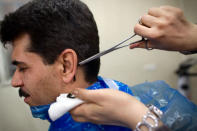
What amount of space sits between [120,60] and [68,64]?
116 centimetres

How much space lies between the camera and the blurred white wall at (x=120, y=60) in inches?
46.8

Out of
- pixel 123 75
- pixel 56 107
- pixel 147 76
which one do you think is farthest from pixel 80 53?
pixel 147 76

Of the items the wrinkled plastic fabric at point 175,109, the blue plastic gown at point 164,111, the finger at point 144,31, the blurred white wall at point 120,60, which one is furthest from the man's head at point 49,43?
the blurred white wall at point 120,60

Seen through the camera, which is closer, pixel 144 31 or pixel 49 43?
pixel 144 31

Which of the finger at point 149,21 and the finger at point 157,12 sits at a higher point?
the finger at point 157,12

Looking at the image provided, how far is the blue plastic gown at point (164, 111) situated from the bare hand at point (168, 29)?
193 mm

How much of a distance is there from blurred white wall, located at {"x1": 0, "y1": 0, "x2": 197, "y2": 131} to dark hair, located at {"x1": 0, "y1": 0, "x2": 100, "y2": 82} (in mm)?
601

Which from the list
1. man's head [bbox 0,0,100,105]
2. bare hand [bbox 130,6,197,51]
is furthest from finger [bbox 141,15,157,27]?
man's head [bbox 0,0,100,105]

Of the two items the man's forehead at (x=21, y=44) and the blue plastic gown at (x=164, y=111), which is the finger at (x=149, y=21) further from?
Result: the man's forehead at (x=21, y=44)

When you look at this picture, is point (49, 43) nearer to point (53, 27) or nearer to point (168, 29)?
point (53, 27)

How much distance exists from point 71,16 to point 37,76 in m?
0.25

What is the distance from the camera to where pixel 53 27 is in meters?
0.70

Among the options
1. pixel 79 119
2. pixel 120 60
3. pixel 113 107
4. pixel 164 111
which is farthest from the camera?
pixel 120 60

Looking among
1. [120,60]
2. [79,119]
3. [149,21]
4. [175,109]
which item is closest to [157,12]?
[149,21]
